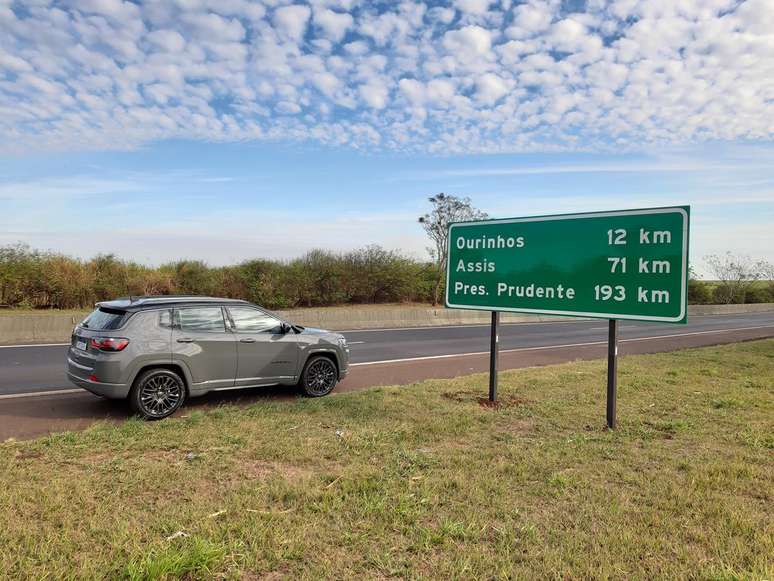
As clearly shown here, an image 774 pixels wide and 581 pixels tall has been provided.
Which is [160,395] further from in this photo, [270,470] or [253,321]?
[270,470]

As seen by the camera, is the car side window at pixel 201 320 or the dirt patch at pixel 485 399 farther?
the dirt patch at pixel 485 399

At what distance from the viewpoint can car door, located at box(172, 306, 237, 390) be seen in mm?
7469

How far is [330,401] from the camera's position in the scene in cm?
809

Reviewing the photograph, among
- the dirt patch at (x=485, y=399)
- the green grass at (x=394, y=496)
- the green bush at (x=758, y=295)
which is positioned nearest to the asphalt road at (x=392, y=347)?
the dirt patch at (x=485, y=399)

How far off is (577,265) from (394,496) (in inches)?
176

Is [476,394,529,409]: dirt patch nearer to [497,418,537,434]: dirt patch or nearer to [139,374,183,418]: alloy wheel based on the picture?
Answer: [497,418,537,434]: dirt patch

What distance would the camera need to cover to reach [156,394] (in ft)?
23.6

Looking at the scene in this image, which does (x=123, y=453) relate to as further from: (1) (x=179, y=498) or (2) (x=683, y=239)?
(2) (x=683, y=239)

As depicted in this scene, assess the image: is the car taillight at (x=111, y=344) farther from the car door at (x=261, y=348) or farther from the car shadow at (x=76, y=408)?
the car door at (x=261, y=348)

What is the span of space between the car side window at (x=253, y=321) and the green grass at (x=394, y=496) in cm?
133

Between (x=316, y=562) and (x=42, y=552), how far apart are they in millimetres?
1624

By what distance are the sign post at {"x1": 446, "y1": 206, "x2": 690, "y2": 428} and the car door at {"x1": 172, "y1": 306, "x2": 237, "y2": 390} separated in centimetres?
353

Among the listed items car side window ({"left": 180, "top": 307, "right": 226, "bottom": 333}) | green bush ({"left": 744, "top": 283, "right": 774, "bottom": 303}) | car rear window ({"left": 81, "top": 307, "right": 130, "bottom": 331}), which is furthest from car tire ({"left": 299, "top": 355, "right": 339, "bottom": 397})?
green bush ({"left": 744, "top": 283, "right": 774, "bottom": 303})

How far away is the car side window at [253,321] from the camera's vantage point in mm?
8180
